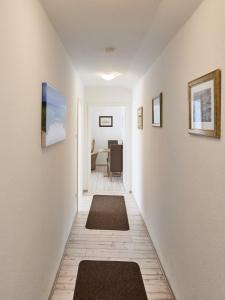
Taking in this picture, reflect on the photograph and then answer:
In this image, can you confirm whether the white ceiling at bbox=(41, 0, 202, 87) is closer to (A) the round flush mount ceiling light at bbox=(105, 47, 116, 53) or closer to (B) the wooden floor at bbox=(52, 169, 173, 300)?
(A) the round flush mount ceiling light at bbox=(105, 47, 116, 53)

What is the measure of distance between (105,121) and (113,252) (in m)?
7.07

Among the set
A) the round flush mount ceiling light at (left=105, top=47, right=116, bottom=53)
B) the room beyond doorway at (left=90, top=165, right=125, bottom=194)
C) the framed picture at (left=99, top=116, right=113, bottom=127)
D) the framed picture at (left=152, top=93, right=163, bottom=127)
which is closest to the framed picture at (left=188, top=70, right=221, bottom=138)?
the framed picture at (left=152, top=93, right=163, bottom=127)

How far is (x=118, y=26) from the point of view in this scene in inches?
93.7

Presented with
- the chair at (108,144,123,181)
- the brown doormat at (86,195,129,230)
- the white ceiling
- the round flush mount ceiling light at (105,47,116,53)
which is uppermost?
the round flush mount ceiling light at (105,47,116,53)

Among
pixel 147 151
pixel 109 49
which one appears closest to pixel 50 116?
pixel 109 49

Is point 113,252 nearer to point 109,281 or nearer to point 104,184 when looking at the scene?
point 109,281

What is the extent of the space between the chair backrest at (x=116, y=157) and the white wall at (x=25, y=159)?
5.17 m

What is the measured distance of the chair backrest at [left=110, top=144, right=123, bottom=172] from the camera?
Result: 7621 millimetres

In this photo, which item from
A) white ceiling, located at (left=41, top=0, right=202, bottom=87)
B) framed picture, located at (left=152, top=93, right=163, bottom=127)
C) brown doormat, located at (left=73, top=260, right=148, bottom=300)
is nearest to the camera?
white ceiling, located at (left=41, top=0, right=202, bottom=87)

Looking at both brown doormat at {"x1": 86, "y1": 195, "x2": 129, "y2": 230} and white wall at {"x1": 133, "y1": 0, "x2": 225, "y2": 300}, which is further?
brown doormat at {"x1": 86, "y1": 195, "x2": 129, "y2": 230}

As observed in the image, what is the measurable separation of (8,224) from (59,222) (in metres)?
1.60

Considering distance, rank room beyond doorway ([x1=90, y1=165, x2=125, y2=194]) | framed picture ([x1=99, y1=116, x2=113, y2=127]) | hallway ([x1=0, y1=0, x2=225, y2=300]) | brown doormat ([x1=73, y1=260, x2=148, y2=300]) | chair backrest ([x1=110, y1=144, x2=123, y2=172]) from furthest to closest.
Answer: framed picture ([x1=99, y1=116, x2=113, y2=127]) < chair backrest ([x1=110, y1=144, x2=123, y2=172]) < room beyond doorway ([x1=90, y1=165, x2=125, y2=194]) < brown doormat ([x1=73, y1=260, x2=148, y2=300]) < hallway ([x1=0, y1=0, x2=225, y2=300])

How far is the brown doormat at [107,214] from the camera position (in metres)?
4.12

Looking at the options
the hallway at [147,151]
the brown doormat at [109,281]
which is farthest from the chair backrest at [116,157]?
the brown doormat at [109,281]
